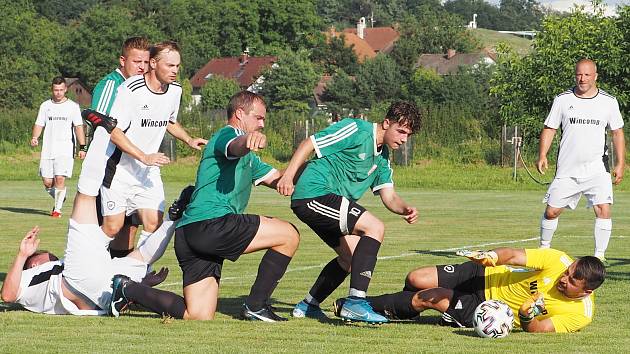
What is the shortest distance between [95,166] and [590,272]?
15.6ft

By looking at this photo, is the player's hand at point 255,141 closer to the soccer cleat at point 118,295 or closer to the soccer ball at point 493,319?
the soccer cleat at point 118,295

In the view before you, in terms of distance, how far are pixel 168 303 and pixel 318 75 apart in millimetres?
99650

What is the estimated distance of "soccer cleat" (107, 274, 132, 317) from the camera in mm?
9438

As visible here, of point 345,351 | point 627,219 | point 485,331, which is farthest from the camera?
point 627,219

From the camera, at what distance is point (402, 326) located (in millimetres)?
9086

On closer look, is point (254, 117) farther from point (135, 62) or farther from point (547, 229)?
point (547, 229)

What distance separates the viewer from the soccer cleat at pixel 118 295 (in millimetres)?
9438

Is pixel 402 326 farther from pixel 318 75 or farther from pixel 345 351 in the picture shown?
pixel 318 75

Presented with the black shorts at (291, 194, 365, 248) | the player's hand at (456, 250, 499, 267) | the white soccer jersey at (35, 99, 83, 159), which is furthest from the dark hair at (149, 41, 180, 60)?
the white soccer jersey at (35, 99, 83, 159)

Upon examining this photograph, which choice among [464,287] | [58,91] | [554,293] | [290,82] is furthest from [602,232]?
[290,82]

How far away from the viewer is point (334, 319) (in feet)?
31.2

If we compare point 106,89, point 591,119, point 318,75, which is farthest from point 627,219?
point 318,75

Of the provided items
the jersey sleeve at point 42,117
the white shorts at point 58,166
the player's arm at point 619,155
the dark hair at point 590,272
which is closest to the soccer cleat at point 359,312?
the dark hair at point 590,272

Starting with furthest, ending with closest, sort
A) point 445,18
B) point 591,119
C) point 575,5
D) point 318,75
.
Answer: point 445,18 < point 318,75 < point 575,5 < point 591,119
